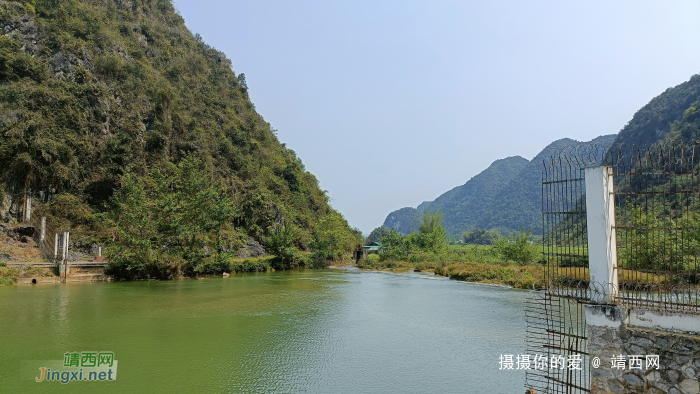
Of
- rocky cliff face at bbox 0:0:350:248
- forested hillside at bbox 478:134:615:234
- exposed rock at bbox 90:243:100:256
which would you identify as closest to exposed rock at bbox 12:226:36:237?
rocky cliff face at bbox 0:0:350:248

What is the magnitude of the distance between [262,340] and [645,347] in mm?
7027

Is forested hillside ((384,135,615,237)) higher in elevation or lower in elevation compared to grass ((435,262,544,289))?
higher

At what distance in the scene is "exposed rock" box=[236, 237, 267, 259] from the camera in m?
31.3

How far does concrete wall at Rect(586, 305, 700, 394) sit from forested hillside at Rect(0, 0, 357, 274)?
20908 mm

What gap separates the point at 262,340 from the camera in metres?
8.80

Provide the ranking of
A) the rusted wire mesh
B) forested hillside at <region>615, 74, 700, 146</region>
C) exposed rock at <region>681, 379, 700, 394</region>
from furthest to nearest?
forested hillside at <region>615, 74, 700, 146</region> → the rusted wire mesh → exposed rock at <region>681, 379, 700, 394</region>

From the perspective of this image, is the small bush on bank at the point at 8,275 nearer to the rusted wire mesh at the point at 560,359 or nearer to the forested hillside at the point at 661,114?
the rusted wire mesh at the point at 560,359

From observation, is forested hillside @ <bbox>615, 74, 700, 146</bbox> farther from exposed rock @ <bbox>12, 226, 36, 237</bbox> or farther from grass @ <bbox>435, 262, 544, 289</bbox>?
exposed rock @ <bbox>12, 226, 36, 237</bbox>

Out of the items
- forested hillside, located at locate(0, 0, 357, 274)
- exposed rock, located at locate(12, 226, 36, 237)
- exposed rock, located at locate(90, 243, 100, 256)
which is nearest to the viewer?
exposed rock, located at locate(12, 226, 36, 237)

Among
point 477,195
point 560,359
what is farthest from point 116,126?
point 477,195

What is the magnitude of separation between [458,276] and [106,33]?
33682 millimetres

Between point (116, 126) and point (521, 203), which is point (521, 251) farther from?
point (521, 203)

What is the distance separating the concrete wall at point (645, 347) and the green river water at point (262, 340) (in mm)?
2236

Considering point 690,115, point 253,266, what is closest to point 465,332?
point 253,266
